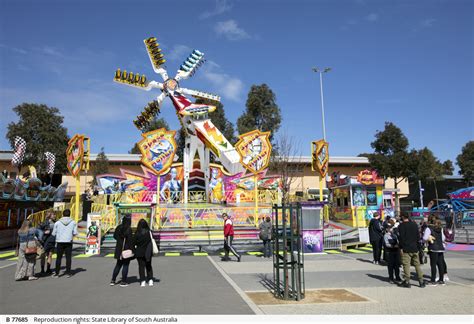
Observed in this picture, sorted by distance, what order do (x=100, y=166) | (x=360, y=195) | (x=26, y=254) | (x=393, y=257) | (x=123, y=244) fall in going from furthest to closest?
(x=100, y=166) → (x=360, y=195) → (x=26, y=254) → (x=393, y=257) → (x=123, y=244)

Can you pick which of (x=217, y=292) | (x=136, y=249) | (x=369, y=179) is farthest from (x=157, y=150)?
(x=369, y=179)

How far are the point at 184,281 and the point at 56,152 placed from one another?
26455 mm

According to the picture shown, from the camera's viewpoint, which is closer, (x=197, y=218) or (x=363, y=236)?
(x=363, y=236)

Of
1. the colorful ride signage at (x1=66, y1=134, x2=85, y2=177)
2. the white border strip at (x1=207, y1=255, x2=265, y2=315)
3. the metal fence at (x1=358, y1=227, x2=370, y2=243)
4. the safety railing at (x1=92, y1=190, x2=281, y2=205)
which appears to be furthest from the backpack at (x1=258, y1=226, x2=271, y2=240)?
the safety railing at (x1=92, y1=190, x2=281, y2=205)

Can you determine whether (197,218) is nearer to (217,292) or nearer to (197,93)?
(217,292)

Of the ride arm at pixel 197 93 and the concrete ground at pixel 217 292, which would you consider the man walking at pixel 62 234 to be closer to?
the concrete ground at pixel 217 292

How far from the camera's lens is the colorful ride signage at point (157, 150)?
19.1 m

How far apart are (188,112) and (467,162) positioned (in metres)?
37.7

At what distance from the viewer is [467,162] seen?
4438 cm

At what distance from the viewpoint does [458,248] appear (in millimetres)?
15781

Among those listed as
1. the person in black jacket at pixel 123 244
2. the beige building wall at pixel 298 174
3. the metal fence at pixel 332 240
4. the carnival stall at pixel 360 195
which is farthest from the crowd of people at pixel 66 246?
the beige building wall at pixel 298 174

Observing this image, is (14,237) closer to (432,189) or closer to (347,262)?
(347,262)

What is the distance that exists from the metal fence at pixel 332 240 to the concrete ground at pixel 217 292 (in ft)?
13.7
